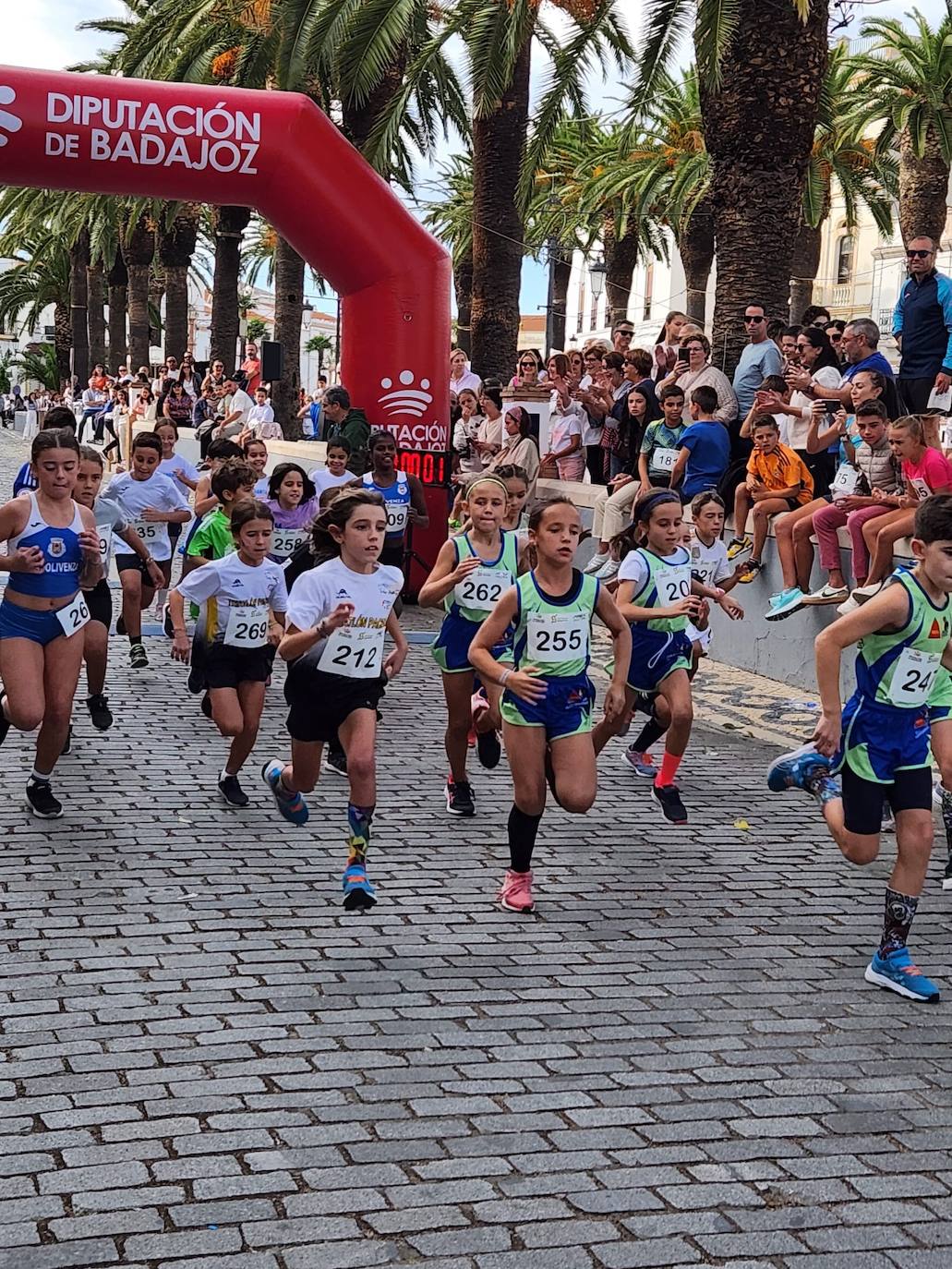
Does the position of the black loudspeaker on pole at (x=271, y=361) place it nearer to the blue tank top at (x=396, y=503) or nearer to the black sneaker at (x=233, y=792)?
the blue tank top at (x=396, y=503)

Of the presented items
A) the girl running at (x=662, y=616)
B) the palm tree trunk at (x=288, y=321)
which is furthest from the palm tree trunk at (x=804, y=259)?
the girl running at (x=662, y=616)

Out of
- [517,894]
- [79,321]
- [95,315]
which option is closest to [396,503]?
[517,894]

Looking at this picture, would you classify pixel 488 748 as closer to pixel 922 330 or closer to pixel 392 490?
pixel 392 490

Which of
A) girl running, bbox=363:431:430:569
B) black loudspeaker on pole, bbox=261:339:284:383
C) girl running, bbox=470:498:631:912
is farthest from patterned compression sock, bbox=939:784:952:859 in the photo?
black loudspeaker on pole, bbox=261:339:284:383

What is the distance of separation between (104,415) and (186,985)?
35074mm

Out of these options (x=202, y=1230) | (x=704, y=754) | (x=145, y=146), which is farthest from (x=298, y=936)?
(x=145, y=146)

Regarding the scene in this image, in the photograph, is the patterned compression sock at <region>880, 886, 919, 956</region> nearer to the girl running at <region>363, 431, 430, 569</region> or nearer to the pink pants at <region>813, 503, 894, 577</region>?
the pink pants at <region>813, 503, 894, 577</region>

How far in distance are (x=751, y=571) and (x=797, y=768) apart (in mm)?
6539

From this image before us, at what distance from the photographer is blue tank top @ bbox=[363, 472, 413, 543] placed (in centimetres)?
1257

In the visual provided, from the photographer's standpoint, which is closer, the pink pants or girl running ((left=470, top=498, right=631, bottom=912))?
girl running ((left=470, top=498, right=631, bottom=912))

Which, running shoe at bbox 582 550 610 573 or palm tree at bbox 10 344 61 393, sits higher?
palm tree at bbox 10 344 61 393

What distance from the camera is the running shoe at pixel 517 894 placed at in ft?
21.5

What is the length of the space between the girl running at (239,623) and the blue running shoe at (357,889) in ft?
5.87

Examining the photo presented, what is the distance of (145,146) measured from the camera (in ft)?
47.6
